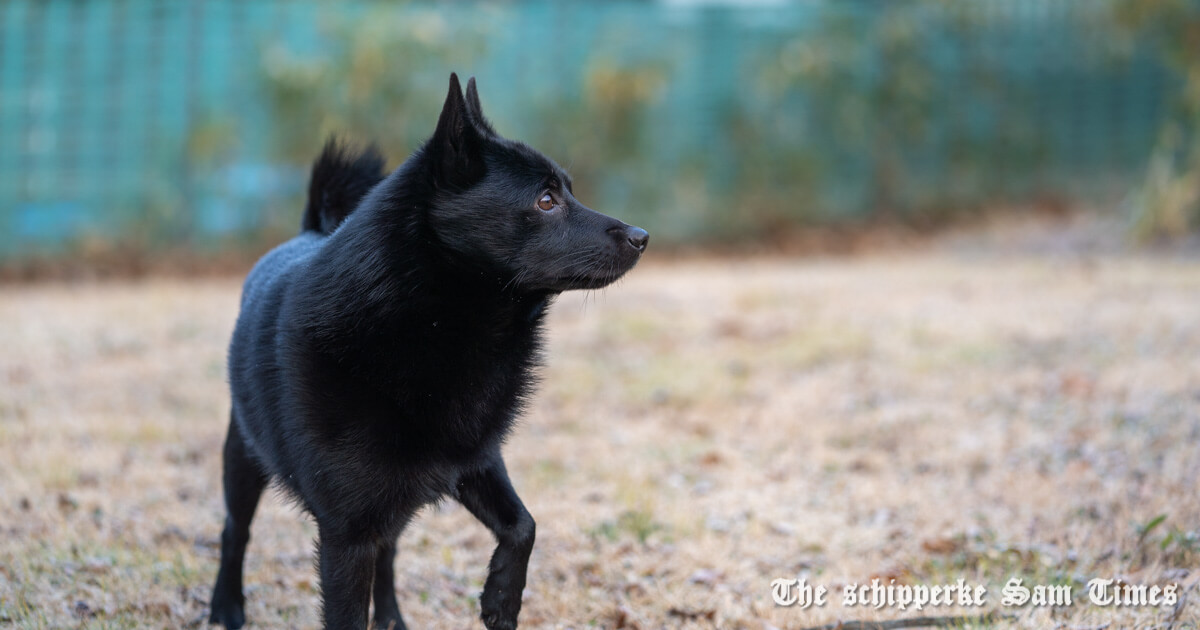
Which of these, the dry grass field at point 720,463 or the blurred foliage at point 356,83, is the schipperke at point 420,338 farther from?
the blurred foliage at point 356,83

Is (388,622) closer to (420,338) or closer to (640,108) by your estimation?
(420,338)

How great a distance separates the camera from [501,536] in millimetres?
2318

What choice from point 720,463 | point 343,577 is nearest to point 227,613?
point 343,577

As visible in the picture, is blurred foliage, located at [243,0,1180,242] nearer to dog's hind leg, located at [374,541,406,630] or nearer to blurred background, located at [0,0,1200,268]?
blurred background, located at [0,0,1200,268]

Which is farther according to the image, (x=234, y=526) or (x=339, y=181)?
(x=339, y=181)

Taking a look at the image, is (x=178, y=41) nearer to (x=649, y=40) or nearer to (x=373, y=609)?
(x=649, y=40)

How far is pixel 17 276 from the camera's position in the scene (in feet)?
25.9

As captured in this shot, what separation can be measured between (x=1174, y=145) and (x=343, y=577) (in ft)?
27.4

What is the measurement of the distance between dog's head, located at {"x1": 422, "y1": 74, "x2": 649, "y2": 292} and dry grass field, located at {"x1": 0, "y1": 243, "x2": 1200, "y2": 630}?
83 centimetres

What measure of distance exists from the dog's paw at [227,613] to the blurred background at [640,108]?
599 cm

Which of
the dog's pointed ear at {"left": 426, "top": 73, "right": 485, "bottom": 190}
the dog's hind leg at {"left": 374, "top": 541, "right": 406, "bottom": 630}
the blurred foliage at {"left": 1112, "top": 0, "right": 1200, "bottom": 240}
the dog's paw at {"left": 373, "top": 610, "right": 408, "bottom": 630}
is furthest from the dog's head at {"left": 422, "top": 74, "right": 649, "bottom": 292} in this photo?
the blurred foliage at {"left": 1112, "top": 0, "right": 1200, "bottom": 240}

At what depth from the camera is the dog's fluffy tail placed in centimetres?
278

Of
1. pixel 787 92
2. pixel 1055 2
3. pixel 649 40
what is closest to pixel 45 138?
pixel 649 40

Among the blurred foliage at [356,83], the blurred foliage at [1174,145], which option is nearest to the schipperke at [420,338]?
the blurred foliage at [356,83]
